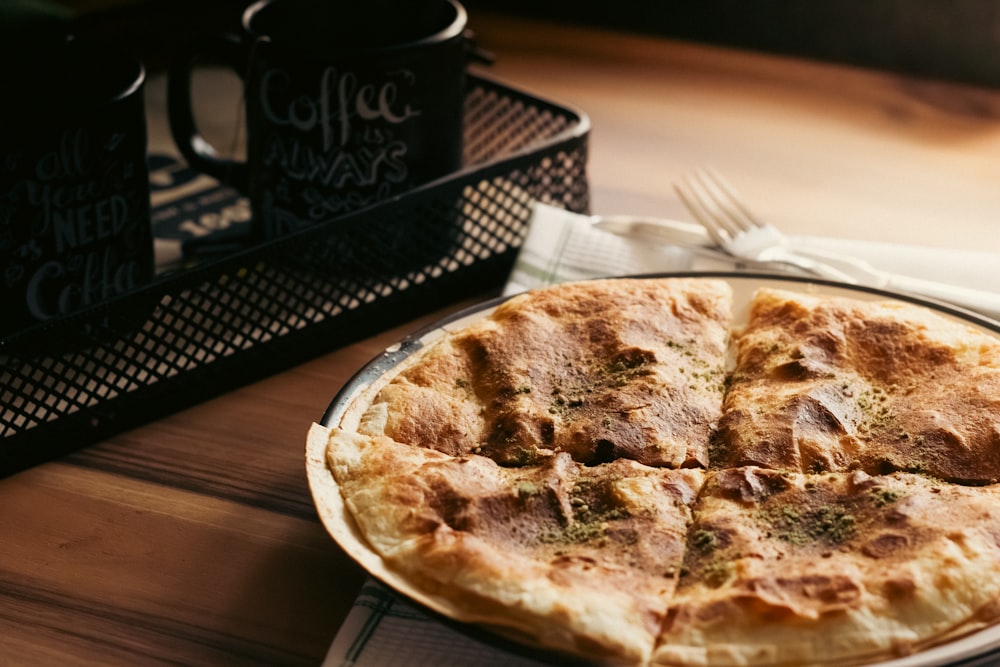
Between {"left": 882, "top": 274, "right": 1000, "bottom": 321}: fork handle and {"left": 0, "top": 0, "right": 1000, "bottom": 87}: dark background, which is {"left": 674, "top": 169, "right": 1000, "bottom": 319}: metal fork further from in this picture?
{"left": 0, "top": 0, "right": 1000, "bottom": 87}: dark background

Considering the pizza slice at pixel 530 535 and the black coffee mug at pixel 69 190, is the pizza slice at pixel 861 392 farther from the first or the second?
the black coffee mug at pixel 69 190

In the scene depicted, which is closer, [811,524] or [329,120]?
[811,524]

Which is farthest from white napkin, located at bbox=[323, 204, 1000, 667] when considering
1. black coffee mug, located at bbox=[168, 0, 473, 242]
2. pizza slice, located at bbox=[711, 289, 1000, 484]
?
pizza slice, located at bbox=[711, 289, 1000, 484]

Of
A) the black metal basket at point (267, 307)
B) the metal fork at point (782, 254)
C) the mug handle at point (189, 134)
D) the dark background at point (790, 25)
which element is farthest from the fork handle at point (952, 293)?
the dark background at point (790, 25)

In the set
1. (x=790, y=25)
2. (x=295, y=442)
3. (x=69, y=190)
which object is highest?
(x=790, y=25)

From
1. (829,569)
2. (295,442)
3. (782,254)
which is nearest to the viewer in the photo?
(829,569)

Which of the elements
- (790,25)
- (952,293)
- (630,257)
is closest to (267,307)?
(630,257)

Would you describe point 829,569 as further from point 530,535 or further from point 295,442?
point 295,442
